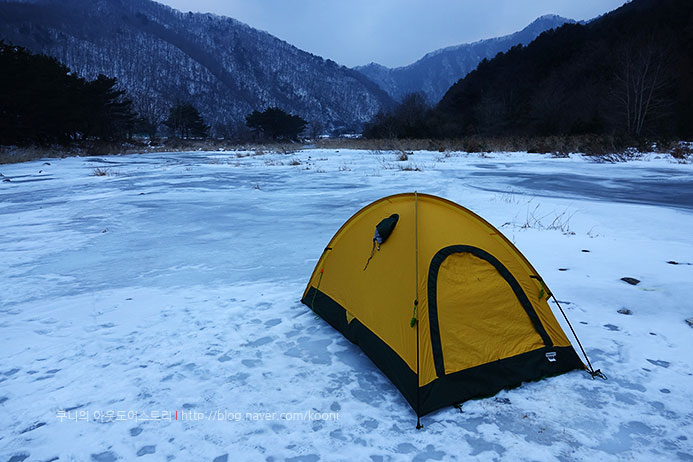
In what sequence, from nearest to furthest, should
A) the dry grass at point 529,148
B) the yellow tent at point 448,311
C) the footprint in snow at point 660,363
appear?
the yellow tent at point 448,311, the footprint in snow at point 660,363, the dry grass at point 529,148

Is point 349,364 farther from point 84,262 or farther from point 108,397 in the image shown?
point 84,262

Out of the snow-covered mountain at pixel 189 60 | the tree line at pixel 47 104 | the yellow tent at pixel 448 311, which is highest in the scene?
the snow-covered mountain at pixel 189 60

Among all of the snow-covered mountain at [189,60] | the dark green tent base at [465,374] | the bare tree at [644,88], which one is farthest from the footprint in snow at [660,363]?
the snow-covered mountain at [189,60]

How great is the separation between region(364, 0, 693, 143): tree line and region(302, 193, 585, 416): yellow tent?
28438 mm

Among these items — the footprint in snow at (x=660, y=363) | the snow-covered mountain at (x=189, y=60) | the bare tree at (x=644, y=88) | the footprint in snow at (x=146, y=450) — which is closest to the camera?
the footprint in snow at (x=146, y=450)

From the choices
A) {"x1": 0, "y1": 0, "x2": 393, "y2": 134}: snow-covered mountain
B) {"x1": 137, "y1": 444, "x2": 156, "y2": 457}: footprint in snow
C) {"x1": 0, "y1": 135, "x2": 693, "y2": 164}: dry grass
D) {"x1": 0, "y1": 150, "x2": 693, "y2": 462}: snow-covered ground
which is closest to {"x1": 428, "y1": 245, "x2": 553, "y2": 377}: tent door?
{"x1": 0, "y1": 150, "x2": 693, "y2": 462}: snow-covered ground

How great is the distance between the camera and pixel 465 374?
2523mm

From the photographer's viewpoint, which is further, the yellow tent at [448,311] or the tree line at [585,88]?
the tree line at [585,88]

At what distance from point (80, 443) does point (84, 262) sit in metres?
4.02

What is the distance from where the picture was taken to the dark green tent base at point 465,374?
94.7 inches

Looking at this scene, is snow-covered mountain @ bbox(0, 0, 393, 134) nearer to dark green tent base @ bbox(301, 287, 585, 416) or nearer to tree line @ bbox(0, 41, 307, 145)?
tree line @ bbox(0, 41, 307, 145)

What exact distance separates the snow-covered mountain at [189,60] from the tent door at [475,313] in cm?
10026

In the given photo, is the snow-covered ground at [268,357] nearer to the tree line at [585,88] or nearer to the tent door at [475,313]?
the tent door at [475,313]

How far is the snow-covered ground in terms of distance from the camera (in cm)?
217
